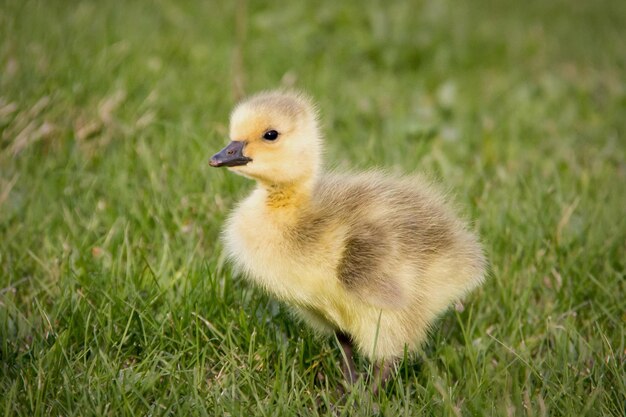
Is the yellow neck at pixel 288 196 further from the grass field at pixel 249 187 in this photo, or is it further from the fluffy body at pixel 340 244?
the grass field at pixel 249 187

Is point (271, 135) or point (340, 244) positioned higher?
point (271, 135)

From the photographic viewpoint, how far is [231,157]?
2.72m

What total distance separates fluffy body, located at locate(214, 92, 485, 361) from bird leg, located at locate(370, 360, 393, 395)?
33 mm

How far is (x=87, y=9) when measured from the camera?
18.1 feet

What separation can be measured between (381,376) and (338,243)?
467mm

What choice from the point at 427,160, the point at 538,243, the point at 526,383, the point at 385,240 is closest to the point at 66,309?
the point at 385,240

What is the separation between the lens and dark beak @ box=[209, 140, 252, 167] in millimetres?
2697

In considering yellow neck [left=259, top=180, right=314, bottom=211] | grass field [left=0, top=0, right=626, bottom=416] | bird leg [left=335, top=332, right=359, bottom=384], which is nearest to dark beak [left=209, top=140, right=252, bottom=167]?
yellow neck [left=259, top=180, right=314, bottom=211]

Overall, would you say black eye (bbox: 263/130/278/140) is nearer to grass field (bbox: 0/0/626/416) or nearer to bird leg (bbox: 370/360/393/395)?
grass field (bbox: 0/0/626/416)

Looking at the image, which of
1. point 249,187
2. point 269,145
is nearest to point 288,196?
point 269,145

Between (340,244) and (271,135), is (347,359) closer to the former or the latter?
(340,244)

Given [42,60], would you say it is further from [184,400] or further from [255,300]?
[184,400]

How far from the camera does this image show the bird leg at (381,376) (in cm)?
266

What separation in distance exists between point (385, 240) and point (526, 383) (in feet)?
2.14
